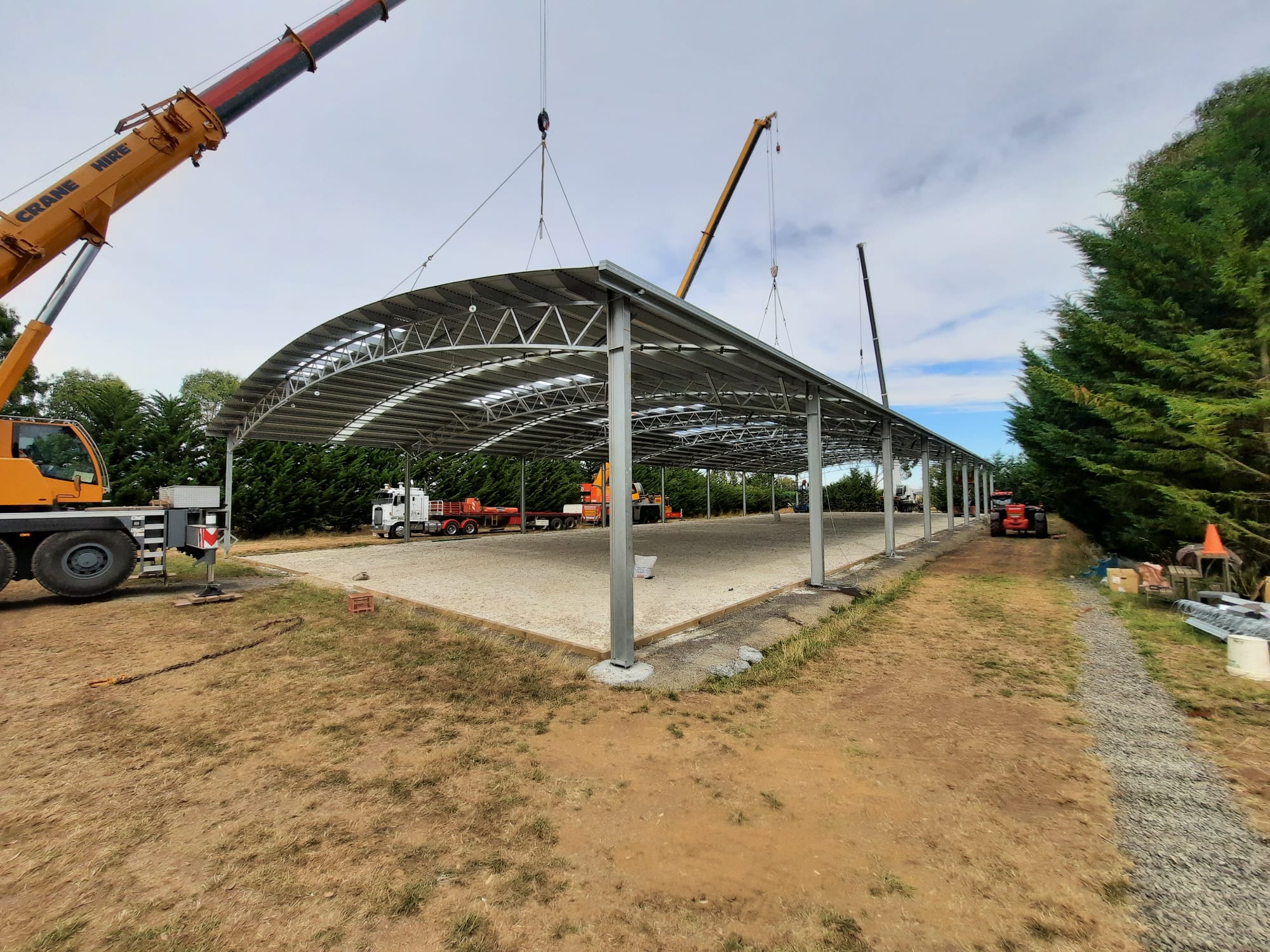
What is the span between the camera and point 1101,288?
9305mm

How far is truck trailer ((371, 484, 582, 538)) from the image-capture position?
64.4 feet

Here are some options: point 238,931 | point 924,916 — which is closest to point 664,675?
point 924,916

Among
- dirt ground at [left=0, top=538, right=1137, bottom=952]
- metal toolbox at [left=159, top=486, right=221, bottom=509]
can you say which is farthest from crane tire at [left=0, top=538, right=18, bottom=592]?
dirt ground at [left=0, top=538, right=1137, bottom=952]

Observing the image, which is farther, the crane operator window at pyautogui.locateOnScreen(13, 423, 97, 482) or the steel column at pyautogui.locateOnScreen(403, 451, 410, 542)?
the steel column at pyautogui.locateOnScreen(403, 451, 410, 542)

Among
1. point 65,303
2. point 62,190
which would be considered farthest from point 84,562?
point 62,190

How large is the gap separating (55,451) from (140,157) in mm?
4603

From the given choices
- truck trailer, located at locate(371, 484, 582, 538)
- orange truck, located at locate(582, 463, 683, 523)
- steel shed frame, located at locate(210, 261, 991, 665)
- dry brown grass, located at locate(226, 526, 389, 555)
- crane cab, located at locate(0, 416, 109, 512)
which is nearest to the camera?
steel shed frame, located at locate(210, 261, 991, 665)

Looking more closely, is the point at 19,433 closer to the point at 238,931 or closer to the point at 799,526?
the point at 238,931

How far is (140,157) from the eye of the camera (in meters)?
7.16

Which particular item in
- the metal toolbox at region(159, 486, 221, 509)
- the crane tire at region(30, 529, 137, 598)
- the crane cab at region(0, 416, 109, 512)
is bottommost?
the crane tire at region(30, 529, 137, 598)

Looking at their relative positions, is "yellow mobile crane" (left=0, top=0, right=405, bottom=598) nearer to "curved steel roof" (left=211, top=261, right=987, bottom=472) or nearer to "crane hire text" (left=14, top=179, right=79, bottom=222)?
"crane hire text" (left=14, top=179, right=79, bottom=222)

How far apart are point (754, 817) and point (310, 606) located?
752 cm

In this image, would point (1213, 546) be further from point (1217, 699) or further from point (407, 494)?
point (407, 494)

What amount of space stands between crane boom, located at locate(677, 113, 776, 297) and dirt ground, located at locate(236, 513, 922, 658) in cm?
888
